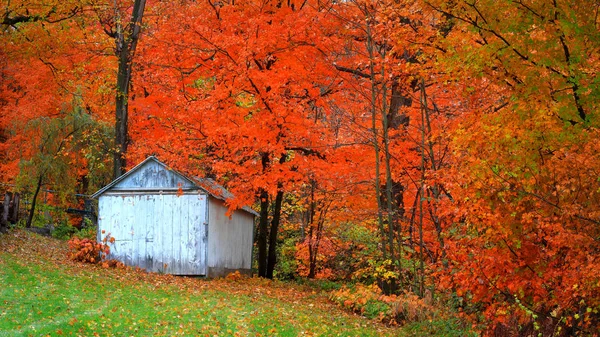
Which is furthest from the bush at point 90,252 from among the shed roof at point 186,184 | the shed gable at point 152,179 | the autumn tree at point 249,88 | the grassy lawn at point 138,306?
the autumn tree at point 249,88

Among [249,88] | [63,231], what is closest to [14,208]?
[63,231]

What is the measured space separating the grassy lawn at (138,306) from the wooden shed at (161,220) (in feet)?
4.27

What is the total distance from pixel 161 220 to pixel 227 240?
2688 mm

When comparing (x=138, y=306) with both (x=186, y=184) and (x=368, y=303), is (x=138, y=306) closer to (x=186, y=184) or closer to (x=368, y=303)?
(x=368, y=303)

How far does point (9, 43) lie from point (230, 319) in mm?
11323

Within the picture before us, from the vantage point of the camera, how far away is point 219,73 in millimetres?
17500

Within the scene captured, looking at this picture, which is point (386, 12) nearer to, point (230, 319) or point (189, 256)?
point (230, 319)

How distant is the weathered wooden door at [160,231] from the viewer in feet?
61.1

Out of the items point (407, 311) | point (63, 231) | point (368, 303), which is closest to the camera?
point (407, 311)

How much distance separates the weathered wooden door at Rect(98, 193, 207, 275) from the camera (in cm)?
1861

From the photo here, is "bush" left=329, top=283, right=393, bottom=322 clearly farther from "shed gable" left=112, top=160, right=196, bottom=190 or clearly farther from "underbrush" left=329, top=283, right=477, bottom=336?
"shed gable" left=112, top=160, right=196, bottom=190

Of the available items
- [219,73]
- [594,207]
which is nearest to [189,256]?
[219,73]

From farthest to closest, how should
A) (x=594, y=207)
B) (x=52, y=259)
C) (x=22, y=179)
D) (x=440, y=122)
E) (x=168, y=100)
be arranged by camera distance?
(x=22, y=179) → (x=168, y=100) → (x=52, y=259) → (x=440, y=122) → (x=594, y=207)

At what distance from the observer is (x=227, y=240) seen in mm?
20734
